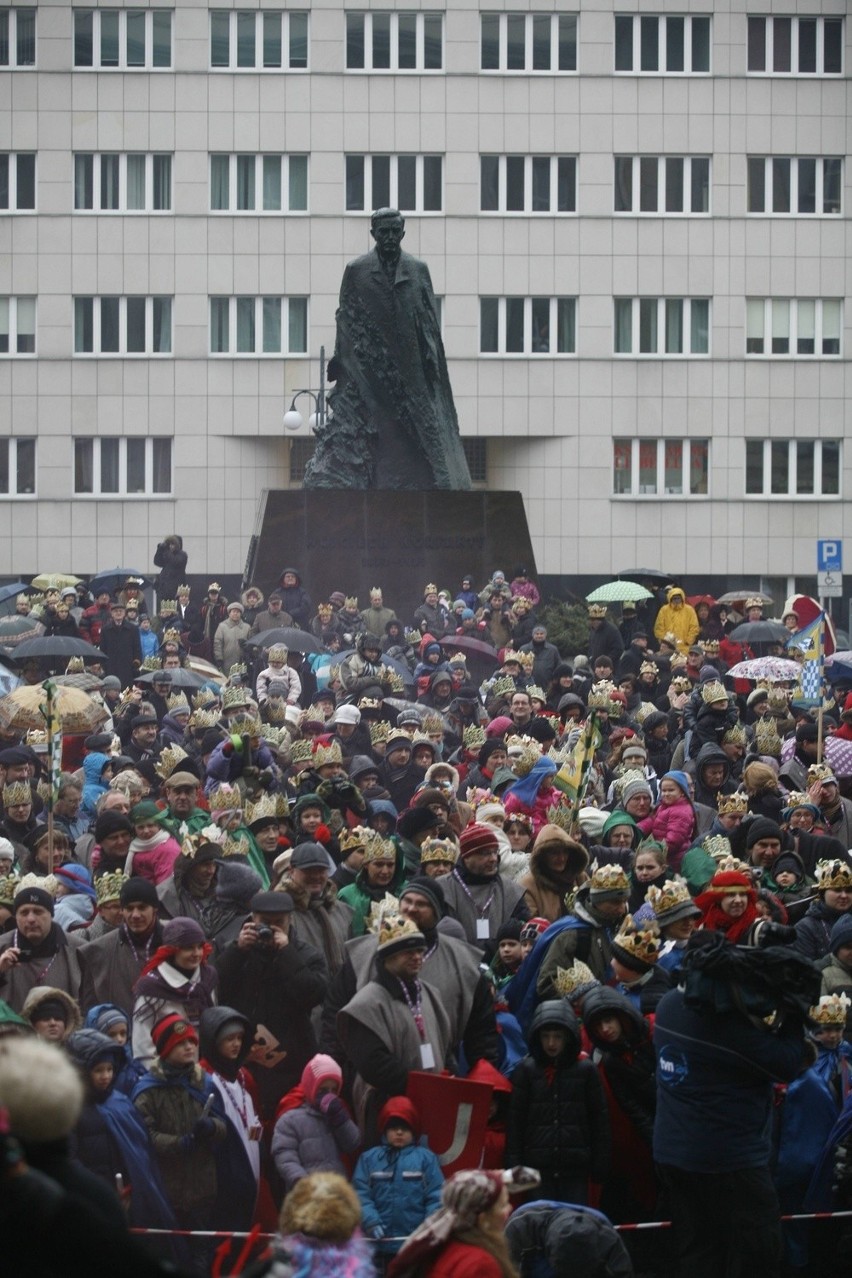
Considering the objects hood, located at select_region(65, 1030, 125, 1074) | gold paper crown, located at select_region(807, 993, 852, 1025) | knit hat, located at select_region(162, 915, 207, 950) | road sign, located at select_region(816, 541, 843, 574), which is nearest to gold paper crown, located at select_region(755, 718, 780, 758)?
road sign, located at select_region(816, 541, 843, 574)

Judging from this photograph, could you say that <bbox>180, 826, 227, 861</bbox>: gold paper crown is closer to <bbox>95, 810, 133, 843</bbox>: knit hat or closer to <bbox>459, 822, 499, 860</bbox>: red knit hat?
<bbox>95, 810, 133, 843</bbox>: knit hat

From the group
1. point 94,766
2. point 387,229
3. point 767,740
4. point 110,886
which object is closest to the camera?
point 110,886

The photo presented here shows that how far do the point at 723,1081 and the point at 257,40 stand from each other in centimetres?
4519

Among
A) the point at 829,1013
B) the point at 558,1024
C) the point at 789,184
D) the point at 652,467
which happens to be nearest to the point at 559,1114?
the point at 558,1024

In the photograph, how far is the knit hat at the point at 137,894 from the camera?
10.2 m

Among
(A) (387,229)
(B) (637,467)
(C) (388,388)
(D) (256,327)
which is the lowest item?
(C) (388,388)

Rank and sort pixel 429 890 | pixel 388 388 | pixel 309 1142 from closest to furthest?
1. pixel 309 1142
2. pixel 429 890
3. pixel 388 388

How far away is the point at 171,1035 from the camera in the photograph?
29.0 ft

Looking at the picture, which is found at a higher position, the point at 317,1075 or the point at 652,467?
the point at 652,467

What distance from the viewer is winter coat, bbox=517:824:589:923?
1166 cm

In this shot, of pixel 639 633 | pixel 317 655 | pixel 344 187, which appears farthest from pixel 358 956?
pixel 344 187

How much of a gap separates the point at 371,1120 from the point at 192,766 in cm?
577

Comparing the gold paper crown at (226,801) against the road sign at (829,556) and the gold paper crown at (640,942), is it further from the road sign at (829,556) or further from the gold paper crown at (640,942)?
the road sign at (829,556)

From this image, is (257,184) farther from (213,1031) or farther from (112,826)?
(213,1031)
